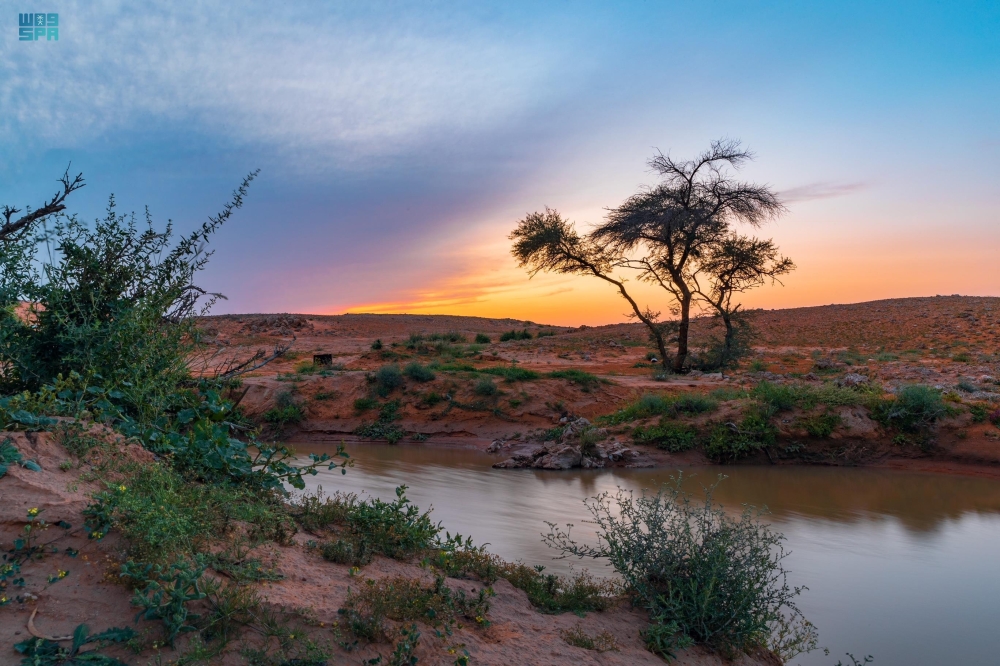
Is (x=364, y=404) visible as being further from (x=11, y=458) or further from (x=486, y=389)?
(x=11, y=458)

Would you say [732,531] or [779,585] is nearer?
[732,531]

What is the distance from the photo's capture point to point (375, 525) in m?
4.51

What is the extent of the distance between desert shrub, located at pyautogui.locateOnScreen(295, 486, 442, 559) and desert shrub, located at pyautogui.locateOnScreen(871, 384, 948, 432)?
10.9 m

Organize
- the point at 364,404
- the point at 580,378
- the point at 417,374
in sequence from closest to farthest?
the point at 364,404
the point at 417,374
the point at 580,378

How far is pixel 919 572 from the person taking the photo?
22.0 feet

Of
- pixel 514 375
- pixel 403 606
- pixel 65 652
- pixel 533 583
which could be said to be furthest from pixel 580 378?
pixel 65 652

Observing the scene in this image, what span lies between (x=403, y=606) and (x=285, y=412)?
1268 cm

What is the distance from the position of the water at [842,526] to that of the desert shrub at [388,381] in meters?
2.57

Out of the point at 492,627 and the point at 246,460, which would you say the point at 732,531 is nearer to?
the point at 492,627

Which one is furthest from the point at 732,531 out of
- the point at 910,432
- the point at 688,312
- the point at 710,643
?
the point at 688,312

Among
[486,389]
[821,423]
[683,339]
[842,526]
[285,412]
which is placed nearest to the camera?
[842,526]

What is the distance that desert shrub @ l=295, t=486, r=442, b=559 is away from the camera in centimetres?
430

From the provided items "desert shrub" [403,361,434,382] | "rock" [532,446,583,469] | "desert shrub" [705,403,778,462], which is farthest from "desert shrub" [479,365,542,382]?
"desert shrub" [705,403,778,462]

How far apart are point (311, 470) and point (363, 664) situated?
69.6 inches
